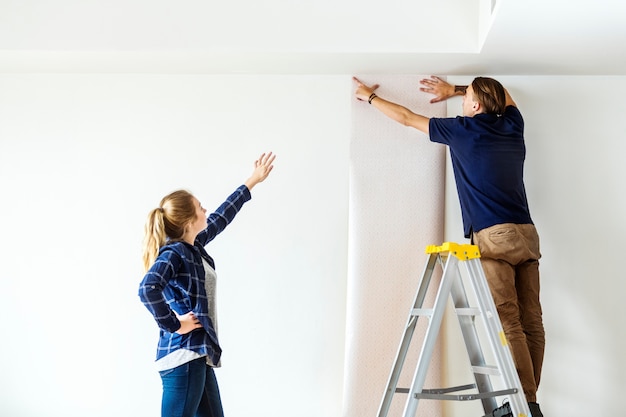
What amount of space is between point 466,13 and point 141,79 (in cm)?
171

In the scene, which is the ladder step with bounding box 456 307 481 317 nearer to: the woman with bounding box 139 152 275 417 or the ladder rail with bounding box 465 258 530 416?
the ladder rail with bounding box 465 258 530 416

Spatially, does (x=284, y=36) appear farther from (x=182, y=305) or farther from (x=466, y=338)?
(x=466, y=338)

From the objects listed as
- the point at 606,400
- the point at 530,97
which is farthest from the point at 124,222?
the point at 606,400

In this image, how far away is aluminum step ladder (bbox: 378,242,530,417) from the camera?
259cm

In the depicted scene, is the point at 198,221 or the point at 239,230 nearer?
the point at 198,221

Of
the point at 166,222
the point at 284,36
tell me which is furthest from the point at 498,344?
the point at 284,36

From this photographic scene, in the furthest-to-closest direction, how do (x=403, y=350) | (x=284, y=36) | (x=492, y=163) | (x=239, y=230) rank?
1. (x=239, y=230)
2. (x=284, y=36)
3. (x=492, y=163)
4. (x=403, y=350)

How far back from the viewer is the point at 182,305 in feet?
8.87

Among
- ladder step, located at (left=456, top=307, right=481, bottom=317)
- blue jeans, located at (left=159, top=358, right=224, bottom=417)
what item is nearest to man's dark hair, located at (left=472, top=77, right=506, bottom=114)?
ladder step, located at (left=456, top=307, right=481, bottom=317)

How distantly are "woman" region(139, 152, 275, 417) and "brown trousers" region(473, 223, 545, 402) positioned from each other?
3.94 feet

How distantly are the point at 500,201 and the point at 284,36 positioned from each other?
1266 mm

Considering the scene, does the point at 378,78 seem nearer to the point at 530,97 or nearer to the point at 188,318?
the point at 530,97

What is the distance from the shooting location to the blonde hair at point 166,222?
8.86 ft

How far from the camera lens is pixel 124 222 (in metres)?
3.74
